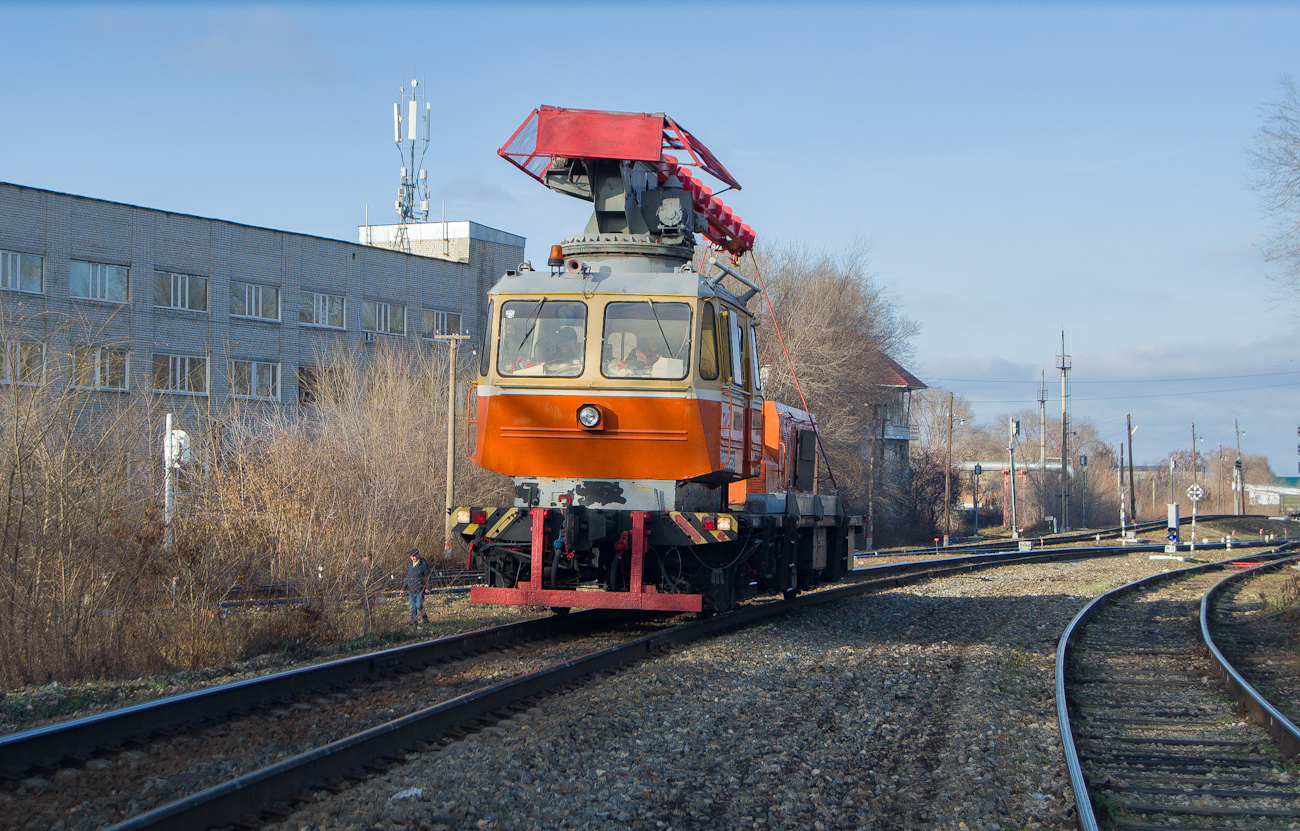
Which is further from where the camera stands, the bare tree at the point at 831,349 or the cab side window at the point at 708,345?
the bare tree at the point at 831,349

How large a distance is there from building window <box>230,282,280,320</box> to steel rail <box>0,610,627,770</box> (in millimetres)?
29474

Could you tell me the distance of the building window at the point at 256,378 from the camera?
36219 mm

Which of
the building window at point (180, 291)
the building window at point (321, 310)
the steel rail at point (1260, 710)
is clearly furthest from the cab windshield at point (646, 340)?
the building window at point (321, 310)

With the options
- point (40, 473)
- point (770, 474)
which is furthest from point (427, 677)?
point (770, 474)

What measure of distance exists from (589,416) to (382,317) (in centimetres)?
3214

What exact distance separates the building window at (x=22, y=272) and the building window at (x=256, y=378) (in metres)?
6.72

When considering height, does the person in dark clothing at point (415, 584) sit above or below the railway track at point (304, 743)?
above

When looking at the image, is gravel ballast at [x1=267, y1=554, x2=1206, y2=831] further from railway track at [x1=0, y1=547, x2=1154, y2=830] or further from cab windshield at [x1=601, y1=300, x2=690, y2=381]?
cab windshield at [x1=601, y1=300, x2=690, y2=381]

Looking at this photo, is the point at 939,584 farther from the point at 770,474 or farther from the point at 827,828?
the point at 827,828

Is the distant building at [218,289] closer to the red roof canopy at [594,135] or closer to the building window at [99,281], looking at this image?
the building window at [99,281]

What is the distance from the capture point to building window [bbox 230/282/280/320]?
3600cm

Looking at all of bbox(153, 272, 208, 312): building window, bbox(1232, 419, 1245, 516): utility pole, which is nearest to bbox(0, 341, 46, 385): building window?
bbox(153, 272, 208, 312): building window

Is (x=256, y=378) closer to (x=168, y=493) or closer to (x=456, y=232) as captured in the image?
(x=456, y=232)

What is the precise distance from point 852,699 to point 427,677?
135 inches
